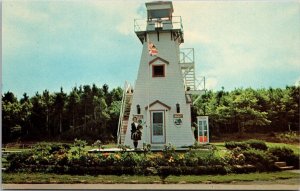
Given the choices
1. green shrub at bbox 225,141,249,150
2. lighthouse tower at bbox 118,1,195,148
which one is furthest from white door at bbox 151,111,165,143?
green shrub at bbox 225,141,249,150

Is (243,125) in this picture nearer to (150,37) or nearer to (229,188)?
(150,37)

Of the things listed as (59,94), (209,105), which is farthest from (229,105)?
(59,94)

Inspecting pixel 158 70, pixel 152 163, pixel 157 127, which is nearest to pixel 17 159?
pixel 152 163

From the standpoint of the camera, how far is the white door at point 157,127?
15.4m

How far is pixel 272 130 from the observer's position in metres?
16.5

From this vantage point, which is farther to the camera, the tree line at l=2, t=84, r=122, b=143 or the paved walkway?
the tree line at l=2, t=84, r=122, b=143

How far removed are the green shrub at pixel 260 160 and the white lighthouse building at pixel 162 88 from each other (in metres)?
4.20

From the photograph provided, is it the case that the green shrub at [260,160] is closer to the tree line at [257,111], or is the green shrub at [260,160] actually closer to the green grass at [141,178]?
the green grass at [141,178]

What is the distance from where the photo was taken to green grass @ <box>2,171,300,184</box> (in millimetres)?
10055

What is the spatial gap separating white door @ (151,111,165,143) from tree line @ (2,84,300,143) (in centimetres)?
237

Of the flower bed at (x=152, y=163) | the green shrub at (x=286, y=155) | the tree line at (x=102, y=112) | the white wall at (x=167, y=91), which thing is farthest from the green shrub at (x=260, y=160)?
the white wall at (x=167, y=91)

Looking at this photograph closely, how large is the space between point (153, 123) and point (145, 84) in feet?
5.90

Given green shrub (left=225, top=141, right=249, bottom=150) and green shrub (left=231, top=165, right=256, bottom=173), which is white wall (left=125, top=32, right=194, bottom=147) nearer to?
green shrub (left=225, top=141, right=249, bottom=150)

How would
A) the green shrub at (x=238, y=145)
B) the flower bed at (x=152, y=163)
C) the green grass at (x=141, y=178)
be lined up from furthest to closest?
the green shrub at (x=238, y=145) → the flower bed at (x=152, y=163) → the green grass at (x=141, y=178)
